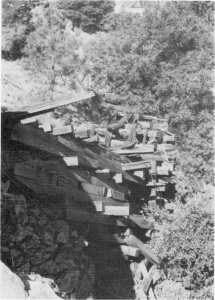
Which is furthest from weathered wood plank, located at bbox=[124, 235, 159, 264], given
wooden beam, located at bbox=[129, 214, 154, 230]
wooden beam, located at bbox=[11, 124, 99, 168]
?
wooden beam, located at bbox=[11, 124, 99, 168]

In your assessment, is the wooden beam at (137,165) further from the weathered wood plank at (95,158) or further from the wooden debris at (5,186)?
the wooden debris at (5,186)

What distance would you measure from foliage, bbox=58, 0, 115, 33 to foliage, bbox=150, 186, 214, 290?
22109mm

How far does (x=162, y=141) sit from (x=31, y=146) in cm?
714

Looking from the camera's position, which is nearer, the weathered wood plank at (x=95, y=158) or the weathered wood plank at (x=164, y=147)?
the weathered wood plank at (x=95, y=158)

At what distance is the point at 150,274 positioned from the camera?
9867 millimetres

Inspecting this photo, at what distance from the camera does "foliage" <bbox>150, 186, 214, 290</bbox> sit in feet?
30.0

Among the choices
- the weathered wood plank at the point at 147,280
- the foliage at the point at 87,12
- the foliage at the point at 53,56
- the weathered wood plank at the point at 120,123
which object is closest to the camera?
the weathered wood plank at the point at 147,280

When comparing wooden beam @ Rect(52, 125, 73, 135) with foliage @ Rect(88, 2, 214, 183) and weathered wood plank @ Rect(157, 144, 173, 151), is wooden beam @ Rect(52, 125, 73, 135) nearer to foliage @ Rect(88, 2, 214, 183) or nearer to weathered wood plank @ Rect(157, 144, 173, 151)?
weathered wood plank @ Rect(157, 144, 173, 151)

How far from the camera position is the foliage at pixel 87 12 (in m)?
28.5

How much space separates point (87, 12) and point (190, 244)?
23.8 m

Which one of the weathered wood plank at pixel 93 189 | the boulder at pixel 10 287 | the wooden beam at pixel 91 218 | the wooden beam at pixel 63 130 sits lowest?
the wooden beam at pixel 91 218

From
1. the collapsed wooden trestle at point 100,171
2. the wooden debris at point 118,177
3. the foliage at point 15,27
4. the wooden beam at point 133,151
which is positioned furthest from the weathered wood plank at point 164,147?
the foliage at point 15,27

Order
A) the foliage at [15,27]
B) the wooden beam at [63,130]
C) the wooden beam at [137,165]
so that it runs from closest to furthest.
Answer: the wooden beam at [63,130], the wooden beam at [137,165], the foliage at [15,27]

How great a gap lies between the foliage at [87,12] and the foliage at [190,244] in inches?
870
